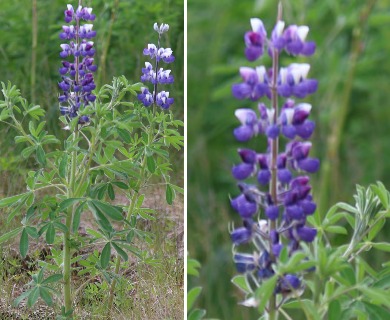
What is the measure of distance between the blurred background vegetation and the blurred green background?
0.38 meters

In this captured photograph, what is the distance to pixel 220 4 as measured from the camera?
4.25 m

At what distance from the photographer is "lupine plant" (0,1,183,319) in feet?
7.82

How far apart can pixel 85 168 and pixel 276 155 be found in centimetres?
100

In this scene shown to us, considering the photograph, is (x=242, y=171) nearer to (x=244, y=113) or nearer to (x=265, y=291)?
(x=244, y=113)

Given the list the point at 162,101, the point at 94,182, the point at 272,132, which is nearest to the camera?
the point at 272,132

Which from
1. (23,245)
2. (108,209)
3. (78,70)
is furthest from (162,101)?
(23,245)

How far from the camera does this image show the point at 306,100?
3316mm

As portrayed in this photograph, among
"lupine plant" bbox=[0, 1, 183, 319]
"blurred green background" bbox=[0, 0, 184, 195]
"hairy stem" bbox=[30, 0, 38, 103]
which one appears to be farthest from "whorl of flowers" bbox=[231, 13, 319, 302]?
"hairy stem" bbox=[30, 0, 38, 103]

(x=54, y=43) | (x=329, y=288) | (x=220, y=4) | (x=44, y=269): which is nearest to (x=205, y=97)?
(x=220, y=4)

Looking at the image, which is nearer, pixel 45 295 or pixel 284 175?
pixel 284 175

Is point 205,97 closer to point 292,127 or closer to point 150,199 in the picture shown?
point 150,199

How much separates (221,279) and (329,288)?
1341 mm

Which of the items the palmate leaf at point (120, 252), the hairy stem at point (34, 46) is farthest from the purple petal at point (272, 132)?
the hairy stem at point (34, 46)

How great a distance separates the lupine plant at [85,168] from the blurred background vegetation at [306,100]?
513mm
